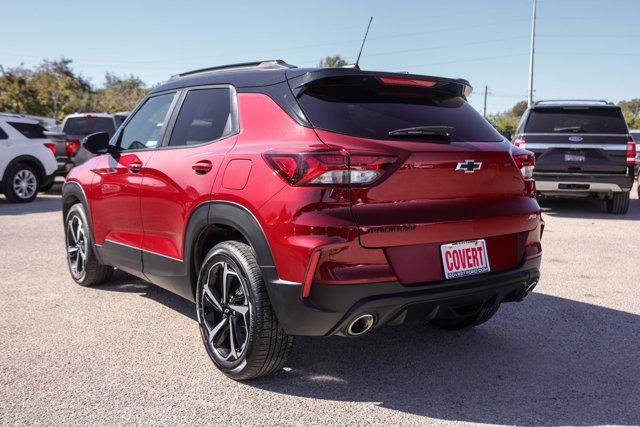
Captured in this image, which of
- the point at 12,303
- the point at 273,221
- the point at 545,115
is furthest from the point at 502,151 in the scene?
the point at 545,115

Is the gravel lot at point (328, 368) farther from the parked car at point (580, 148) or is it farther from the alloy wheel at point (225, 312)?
the parked car at point (580, 148)

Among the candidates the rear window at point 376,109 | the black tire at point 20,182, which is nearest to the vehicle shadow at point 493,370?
the rear window at point 376,109

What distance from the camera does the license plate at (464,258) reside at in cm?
303

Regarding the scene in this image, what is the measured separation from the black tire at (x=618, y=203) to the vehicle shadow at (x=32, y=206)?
396 inches

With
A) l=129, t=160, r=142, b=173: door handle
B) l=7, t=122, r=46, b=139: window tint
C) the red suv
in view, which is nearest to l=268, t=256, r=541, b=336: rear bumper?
the red suv

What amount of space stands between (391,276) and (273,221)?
62 centimetres

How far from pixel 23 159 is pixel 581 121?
34.7 feet

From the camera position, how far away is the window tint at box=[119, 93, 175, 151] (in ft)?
13.8

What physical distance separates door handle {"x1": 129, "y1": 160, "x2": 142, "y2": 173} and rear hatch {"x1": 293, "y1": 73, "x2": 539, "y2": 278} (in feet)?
5.19

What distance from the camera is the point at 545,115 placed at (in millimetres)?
10141

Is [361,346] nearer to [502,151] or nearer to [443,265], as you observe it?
[443,265]

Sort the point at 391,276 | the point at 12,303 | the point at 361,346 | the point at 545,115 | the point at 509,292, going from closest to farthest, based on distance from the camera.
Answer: the point at 391,276
the point at 509,292
the point at 361,346
the point at 12,303
the point at 545,115

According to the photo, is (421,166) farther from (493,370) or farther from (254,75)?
(493,370)

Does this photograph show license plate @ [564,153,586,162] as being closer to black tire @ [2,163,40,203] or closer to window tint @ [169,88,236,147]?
window tint @ [169,88,236,147]
